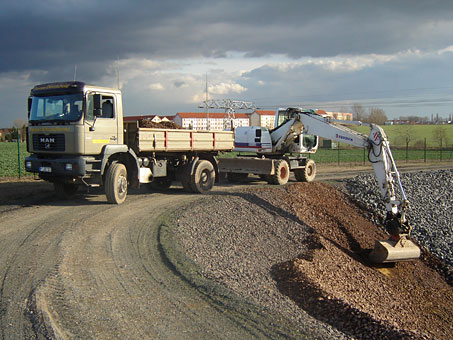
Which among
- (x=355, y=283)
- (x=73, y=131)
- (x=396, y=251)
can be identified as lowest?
(x=355, y=283)

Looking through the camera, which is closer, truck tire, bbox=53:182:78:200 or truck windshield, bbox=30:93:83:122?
truck windshield, bbox=30:93:83:122

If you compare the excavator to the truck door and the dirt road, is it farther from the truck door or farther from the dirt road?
the truck door

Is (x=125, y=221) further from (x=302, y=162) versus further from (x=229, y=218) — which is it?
(x=302, y=162)

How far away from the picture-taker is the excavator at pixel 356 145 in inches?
432

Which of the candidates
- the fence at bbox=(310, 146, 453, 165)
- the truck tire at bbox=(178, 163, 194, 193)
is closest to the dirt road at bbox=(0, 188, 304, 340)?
the truck tire at bbox=(178, 163, 194, 193)

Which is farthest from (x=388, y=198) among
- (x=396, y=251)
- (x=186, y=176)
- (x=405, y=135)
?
(x=405, y=135)

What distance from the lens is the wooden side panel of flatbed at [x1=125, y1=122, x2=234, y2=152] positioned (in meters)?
13.0

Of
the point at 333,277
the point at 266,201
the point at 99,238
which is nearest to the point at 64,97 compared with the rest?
the point at 99,238

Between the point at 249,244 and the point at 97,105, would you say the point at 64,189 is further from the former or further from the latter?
the point at 249,244

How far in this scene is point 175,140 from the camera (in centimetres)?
1415

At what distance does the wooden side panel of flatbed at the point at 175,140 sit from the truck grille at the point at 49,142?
2017mm

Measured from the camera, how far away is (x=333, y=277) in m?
8.55

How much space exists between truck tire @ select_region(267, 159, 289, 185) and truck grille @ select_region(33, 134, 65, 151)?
9.46 m

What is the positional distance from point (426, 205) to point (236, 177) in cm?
842
